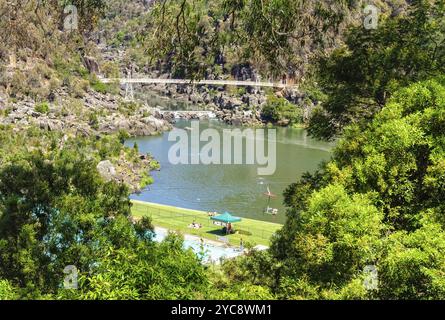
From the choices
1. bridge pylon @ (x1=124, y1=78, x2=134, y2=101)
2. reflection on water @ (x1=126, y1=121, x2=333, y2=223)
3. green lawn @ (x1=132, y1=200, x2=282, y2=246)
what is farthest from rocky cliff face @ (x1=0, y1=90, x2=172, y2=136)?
green lawn @ (x1=132, y1=200, x2=282, y2=246)

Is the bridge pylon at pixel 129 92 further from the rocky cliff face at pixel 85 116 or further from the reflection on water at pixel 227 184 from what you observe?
the reflection on water at pixel 227 184

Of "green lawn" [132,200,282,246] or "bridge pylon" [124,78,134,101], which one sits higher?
"bridge pylon" [124,78,134,101]

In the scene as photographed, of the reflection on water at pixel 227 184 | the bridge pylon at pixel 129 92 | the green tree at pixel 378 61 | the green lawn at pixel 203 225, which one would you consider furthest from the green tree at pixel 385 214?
the bridge pylon at pixel 129 92

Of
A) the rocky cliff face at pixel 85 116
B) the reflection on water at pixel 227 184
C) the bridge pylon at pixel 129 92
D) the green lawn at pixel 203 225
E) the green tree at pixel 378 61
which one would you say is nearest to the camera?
the green tree at pixel 378 61

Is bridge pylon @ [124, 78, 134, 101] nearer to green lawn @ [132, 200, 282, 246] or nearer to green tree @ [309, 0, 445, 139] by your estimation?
green lawn @ [132, 200, 282, 246]

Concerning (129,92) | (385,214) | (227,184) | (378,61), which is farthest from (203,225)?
(129,92)

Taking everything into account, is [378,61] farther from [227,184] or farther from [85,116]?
[85,116]
